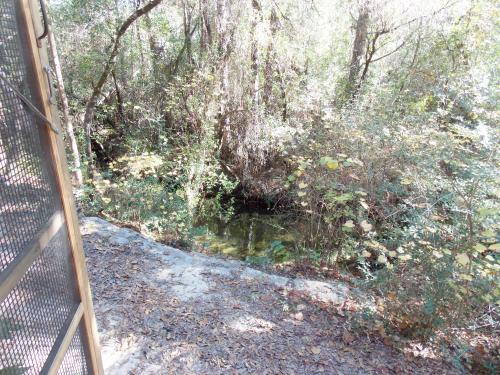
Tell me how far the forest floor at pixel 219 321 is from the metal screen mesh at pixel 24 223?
1.58 m

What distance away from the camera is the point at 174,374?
2684 millimetres

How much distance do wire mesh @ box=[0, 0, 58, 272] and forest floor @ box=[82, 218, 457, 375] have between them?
6.35ft

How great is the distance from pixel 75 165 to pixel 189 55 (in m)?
3.54

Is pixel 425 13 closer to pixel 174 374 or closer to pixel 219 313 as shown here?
pixel 219 313

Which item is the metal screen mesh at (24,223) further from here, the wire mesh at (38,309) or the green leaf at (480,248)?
the green leaf at (480,248)

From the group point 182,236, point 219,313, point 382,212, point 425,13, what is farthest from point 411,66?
point 219,313

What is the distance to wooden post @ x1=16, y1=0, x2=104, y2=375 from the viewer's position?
125cm

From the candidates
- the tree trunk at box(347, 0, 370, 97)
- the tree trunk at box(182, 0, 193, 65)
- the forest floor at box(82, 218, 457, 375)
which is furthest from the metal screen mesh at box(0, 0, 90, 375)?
the tree trunk at box(347, 0, 370, 97)

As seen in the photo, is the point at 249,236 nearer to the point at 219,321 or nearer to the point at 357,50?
the point at 219,321

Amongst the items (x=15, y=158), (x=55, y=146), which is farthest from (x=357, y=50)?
(x=15, y=158)

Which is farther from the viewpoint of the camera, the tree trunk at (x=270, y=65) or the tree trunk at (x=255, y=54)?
the tree trunk at (x=270, y=65)

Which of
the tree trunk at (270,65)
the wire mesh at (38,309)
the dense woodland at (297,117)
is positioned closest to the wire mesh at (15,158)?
the wire mesh at (38,309)

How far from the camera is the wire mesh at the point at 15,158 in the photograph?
108 centimetres

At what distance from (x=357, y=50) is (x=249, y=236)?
491cm
